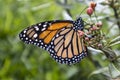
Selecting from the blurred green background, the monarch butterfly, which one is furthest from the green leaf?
the blurred green background

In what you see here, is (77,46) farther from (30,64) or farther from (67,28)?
(30,64)

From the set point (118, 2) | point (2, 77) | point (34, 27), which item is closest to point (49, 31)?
point (34, 27)

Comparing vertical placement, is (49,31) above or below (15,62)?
above

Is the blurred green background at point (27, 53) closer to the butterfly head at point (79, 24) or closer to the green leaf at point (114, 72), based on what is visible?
the butterfly head at point (79, 24)

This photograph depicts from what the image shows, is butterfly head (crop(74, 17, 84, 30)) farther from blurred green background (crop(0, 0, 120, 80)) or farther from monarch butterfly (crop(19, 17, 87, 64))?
blurred green background (crop(0, 0, 120, 80))

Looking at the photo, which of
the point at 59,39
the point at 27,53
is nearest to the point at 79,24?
the point at 59,39

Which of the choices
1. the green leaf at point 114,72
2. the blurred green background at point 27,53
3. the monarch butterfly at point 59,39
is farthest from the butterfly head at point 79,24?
the blurred green background at point 27,53

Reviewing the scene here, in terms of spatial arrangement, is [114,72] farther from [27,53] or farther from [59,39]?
[27,53]
